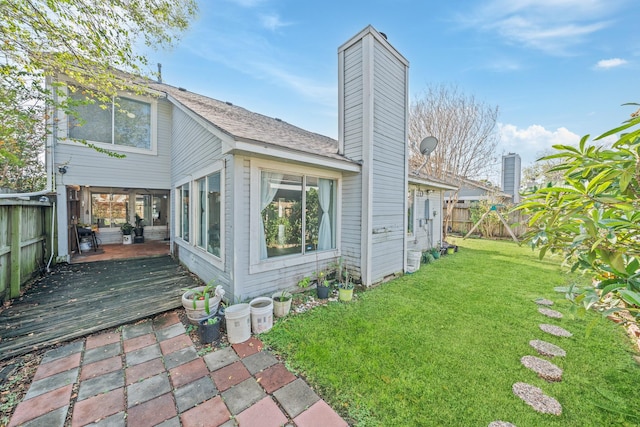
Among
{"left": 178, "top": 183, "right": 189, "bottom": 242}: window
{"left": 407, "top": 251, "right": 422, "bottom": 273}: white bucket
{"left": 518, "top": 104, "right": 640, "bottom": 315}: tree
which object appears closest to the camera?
{"left": 518, "top": 104, "right": 640, "bottom": 315}: tree

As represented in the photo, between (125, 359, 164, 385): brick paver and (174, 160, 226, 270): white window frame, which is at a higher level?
(174, 160, 226, 270): white window frame

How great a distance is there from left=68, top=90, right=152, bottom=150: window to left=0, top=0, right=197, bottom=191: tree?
158 centimetres

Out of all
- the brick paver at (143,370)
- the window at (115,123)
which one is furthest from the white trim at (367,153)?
the window at (115,123)

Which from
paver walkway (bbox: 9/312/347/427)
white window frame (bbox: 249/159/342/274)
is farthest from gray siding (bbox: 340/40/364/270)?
paver walkway (bbox: 9/312/347/427)

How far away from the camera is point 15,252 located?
4.36 meters

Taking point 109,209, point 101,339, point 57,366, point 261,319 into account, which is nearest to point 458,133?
point 261,319

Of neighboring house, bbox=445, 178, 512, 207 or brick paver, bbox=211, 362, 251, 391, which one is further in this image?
neighboring house, bbox=445, 178, 512, 207

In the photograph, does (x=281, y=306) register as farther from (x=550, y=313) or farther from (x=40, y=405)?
(x=550, y=313)

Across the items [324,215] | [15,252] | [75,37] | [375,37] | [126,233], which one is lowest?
[126,233]

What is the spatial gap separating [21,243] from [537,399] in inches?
337

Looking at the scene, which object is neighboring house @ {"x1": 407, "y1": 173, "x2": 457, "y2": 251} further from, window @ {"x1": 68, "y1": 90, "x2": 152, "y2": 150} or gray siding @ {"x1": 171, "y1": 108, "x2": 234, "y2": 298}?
window @ {"x1": 68, "y1": 90, "x2": 152, "y2": 150}

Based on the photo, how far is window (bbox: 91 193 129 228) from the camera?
9.46 meters

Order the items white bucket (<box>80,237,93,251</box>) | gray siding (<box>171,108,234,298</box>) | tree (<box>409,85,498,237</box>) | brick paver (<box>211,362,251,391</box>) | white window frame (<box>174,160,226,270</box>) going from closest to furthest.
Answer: brick paver (<box>211,362,251,391</box>) → gray siding (<box>171,108,234,298</box>) → white window frame (<box>174,160,226,270</box>) → white bucket (<box>80,237,93,251</box>) → tree (<box>409,85,498,237</box>)

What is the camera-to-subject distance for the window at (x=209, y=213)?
4.61m
